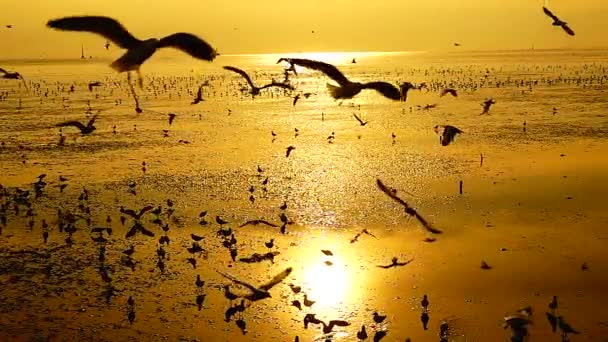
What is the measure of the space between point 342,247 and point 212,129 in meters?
23.2

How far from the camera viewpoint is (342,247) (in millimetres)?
17125

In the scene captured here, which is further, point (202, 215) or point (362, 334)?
point (202, 215)

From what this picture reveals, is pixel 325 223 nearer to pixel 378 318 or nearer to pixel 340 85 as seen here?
pixel 378 318

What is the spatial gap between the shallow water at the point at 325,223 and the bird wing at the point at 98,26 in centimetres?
688

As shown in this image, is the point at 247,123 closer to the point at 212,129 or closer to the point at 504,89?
the point at 212,129

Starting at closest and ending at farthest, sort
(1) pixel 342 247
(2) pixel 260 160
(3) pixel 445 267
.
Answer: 1. (3) pixel 445 267
2. (1) pixel 342 247
3. (2) pixel 260 160

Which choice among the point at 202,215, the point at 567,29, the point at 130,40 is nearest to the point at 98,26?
the point at 130,40

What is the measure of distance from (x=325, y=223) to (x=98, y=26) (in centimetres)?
1256

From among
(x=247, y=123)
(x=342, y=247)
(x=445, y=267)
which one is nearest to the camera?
(x=445, y=267)

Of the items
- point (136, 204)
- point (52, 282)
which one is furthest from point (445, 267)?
point (136, 204)

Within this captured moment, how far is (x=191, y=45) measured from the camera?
707 cm

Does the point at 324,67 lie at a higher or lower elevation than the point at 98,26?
lower

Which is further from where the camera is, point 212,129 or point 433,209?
point 212,129

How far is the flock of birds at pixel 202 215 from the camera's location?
7148mm
